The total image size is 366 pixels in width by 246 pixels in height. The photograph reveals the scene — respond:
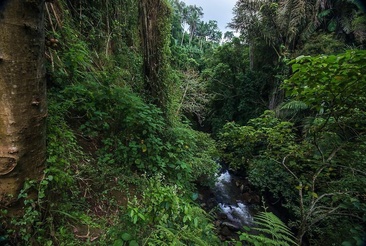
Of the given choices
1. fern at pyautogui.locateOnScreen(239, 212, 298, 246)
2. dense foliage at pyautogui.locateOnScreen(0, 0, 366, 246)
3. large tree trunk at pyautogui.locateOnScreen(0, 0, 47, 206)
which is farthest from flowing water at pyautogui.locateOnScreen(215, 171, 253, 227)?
large tree trunk at pyautogui.locateOnScreen(0, 0, 47, 206)

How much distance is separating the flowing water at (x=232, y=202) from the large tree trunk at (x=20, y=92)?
6184 mm

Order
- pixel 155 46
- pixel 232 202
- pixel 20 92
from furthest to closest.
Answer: pixel 232 202 → pixel 155 46 → pixel 20 92

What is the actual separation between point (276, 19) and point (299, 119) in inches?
224

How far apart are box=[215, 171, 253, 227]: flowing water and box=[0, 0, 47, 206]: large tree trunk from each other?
6.18 m

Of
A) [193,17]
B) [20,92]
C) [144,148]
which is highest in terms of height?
[193,17]

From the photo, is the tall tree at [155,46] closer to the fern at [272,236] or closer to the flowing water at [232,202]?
the fern at [272,236]

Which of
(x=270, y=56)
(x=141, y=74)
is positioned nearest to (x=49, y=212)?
(x=141, y=74)

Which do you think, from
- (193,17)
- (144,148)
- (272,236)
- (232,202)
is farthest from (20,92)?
(193,17)

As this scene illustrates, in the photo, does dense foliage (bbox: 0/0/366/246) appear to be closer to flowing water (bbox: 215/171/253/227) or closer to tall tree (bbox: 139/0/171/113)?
tall tree (bbox: 139/0/171/113)

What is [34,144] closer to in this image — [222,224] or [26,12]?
[26,12]

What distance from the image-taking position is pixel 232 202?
7.36 meters

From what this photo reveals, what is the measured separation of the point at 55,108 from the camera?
1.90 meters

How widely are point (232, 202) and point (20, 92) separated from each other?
7.70m

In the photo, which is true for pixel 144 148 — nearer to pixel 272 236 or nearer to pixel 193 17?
pixel 272 236
